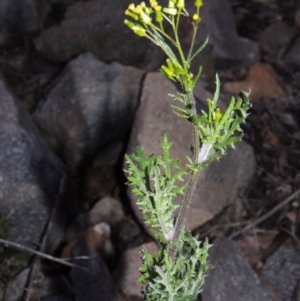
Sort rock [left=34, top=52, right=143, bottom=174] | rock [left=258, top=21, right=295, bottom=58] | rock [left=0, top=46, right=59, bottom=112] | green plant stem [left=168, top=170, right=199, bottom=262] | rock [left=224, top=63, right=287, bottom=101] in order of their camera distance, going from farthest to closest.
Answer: rock [left=258, top=21, right=295, bottom=58], rock [left=224, top=63, right=287, bottom=101], rock [left=0, top=46, right=59, bottom=112], rock [left=34, top=52, right=143, bottom=174], green plant stem [left=168, top=170, right=199, bottom=262]

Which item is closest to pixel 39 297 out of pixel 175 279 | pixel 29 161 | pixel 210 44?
pixel 29 161

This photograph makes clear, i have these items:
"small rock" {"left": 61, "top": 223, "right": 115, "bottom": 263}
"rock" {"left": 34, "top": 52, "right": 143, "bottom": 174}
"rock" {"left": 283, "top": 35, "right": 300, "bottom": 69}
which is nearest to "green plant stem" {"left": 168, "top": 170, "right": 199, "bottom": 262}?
"small rock" {"left": 61, "top": 223, "right": 115, "bottom": 263}

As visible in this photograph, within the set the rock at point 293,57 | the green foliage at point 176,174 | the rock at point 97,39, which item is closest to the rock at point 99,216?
the rock at point 97,39

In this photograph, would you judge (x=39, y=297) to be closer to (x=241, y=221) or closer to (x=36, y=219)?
(x=36, y=219)

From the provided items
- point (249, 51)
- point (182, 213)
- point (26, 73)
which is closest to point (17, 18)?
point (26, 73)

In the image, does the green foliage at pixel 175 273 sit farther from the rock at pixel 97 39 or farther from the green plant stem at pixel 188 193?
the rock at pixel 97 39

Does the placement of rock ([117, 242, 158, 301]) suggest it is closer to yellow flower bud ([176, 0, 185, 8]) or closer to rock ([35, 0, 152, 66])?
rock ([35, 0, 152, 66])
